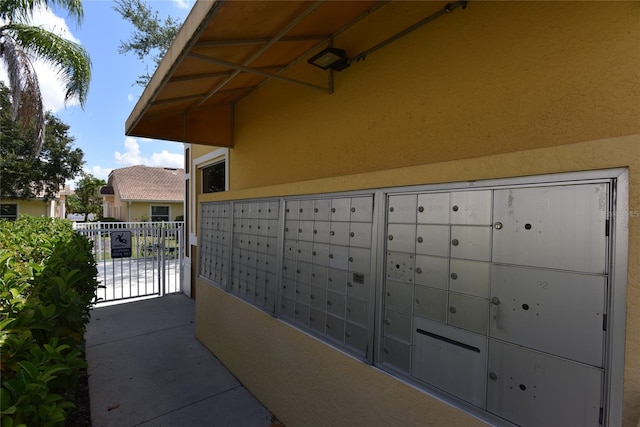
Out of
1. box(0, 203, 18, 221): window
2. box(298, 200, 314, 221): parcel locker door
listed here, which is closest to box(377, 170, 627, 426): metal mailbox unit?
box(298, 200, 314, 221): parcel locker door

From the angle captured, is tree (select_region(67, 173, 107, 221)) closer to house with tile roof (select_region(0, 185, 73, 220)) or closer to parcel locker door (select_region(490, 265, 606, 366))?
house with tile roof (select_region(0, 185, 73, 220))

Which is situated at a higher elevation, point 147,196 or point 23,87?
point 23,87

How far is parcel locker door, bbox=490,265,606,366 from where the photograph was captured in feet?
4.32

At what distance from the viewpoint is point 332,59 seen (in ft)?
9.84

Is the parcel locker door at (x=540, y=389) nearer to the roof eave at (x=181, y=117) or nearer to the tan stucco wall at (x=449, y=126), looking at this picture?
the tan stucco wall at (x=449, y=126)

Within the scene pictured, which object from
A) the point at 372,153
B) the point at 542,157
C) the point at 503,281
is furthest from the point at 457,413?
the point at 372,153

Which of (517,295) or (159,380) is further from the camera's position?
(159,380)

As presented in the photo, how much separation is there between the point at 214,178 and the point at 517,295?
6112mm

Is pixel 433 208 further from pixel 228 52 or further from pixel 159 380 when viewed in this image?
pixel 159 380

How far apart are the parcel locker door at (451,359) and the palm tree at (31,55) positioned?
10.4 metres

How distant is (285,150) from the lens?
12.9 feet

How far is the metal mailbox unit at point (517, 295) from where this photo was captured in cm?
130

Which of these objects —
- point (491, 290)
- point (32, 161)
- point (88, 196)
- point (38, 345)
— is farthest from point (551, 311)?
point (88, 196)

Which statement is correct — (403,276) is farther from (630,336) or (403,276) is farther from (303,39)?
(303,39)
